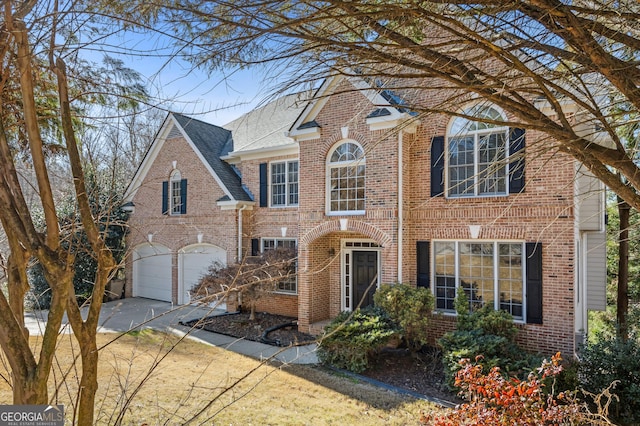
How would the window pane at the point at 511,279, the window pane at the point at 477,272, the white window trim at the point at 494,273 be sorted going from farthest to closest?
1. the window pane at the point at 477,272
2. the window pane at the point at 511,279
3. the white window trim at the point at 494,273

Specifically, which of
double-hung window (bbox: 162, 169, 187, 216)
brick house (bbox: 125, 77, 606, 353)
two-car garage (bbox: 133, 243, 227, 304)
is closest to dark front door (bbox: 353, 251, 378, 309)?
brick house (bbox: 125, 77, 606, 353)

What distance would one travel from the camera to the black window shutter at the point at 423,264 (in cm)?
1058

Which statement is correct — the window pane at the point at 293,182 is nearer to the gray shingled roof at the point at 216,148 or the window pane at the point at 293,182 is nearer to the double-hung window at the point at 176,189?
the gray shingled roof at the point at 216,148

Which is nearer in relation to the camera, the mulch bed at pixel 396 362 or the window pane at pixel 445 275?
the mulch bed at pixel 396 362

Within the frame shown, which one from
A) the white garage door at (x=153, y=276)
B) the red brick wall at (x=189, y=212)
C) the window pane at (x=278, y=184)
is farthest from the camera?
the white garage door at (x=153, y=276)

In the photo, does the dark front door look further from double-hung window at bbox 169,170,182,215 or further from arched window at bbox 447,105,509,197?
double-hung window at bbox 169,170,182,215

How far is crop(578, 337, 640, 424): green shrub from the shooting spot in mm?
6766

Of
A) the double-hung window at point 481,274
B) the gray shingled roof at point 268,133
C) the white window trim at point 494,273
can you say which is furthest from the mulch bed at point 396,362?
the gray shingled roof at point 268,133

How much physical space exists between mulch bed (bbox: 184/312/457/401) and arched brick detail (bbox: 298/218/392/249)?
271cm

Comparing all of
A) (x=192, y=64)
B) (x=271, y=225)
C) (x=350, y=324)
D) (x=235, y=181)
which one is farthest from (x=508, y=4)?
(x=235, y=181)

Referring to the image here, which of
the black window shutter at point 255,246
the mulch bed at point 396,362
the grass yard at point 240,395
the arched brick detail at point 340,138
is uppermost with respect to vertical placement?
the arched brick detail at point 340,138

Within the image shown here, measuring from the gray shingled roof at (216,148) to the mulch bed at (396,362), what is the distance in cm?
454

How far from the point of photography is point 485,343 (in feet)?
26.3

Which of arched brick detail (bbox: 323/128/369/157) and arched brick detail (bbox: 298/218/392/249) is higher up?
arched brick detail (bbox: 323/128/369/157)
